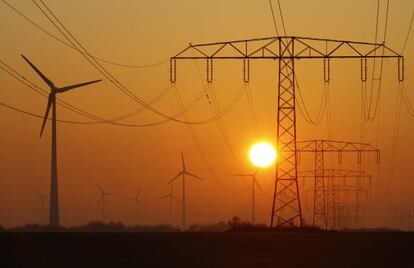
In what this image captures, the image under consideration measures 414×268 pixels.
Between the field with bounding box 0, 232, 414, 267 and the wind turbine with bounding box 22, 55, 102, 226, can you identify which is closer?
the field with bounding box 0, 232, 414, 267

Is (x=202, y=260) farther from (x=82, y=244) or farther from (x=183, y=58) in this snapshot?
(x=183, y=58)

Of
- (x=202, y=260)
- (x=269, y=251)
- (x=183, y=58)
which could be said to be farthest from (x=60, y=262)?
(x=183, y=58)

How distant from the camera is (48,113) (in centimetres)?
8150

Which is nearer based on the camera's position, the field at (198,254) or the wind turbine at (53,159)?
the field at (198,254)

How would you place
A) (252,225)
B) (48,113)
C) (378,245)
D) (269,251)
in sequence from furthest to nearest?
1. (48,113)
2. (252,225)
3. (378,245)
4. (269,251)

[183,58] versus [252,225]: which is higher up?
[183,58]

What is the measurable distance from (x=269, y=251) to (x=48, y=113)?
46848 mm

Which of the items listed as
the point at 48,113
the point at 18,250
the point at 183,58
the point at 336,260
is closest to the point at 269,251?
the point at 336,260

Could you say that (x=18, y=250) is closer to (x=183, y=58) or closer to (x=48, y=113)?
(x=183, y=58)

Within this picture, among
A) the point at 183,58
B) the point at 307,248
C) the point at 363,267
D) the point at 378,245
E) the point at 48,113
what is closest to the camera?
the point at 363,267

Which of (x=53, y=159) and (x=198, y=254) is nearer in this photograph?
(x=198, y=254)

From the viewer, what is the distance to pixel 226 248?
39125mm

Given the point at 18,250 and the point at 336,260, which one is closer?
the point at 336,260

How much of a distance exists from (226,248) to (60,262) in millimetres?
11328
